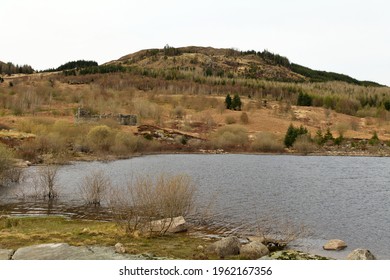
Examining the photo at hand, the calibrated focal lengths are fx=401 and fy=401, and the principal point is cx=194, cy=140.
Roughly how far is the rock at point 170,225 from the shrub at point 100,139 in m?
66.9

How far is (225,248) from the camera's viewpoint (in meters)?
20.8

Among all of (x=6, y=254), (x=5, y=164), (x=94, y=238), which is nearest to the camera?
(x=6, y=254)

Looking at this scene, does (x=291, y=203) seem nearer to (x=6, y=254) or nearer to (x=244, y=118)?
(x=6, y=254)

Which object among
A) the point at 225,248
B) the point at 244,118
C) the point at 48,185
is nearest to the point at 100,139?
the point at 48,185

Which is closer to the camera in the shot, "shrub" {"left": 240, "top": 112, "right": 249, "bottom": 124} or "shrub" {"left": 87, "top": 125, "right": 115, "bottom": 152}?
"shrub" {"left": 87, "top": 125, "right": 115, "bottom": 152}

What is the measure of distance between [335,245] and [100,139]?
76027mm

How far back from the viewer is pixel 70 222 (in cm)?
2948

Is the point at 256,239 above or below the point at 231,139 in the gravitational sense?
above

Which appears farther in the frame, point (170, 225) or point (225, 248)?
point (170, 225)

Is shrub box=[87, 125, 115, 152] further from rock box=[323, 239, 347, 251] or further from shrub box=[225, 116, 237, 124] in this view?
rock box=[323, 239, 347, 251]

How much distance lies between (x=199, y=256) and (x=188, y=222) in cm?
1038

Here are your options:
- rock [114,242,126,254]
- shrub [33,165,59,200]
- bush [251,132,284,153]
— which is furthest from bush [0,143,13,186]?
bush [251,132,284,153]

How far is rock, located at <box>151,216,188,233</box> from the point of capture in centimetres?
2520

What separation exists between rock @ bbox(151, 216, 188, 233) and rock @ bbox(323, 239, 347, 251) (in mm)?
9148
